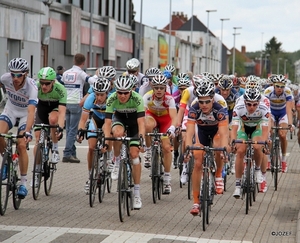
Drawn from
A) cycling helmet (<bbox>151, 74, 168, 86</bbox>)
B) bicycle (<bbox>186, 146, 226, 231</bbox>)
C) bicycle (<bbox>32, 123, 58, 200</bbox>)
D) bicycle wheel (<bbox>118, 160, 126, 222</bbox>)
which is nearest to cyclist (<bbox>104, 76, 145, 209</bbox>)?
bicycle wheel (<bbox>118, 160, 126, 222</bbox>)

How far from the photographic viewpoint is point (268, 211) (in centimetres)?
1295

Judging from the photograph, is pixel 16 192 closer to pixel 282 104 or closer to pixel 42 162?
pixel 42 162

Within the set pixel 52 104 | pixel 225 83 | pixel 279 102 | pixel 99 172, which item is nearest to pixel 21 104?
pixel 52 104

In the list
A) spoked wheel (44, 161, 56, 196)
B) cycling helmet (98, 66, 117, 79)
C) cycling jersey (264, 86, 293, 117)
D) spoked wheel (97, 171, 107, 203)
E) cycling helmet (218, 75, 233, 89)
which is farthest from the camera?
cycling jersey (264, 86, 293, 117)

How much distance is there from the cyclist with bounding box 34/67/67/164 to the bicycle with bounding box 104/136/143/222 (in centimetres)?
164

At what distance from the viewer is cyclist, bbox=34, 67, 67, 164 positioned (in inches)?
520

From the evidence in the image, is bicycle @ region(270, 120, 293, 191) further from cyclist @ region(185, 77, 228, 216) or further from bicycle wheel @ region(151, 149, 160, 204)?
cyclist @ region(185, 77, 228, 216)

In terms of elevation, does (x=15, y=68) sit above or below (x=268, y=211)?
above

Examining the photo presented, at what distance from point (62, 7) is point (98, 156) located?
39.5m

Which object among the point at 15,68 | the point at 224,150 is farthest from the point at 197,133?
the point at 15,68

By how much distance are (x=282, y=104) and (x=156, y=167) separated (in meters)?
4.55

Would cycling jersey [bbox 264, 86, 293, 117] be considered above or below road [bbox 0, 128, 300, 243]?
above

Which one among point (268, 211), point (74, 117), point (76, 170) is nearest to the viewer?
point (268, 211)

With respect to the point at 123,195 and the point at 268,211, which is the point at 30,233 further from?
the point at 268,211
